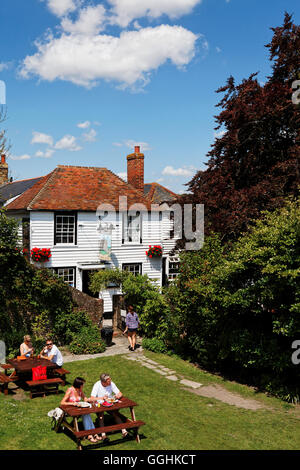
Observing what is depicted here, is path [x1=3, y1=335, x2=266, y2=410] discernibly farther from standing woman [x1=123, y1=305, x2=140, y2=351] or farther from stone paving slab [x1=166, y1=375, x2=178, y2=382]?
standing woman [x1=123, y1=305, x2=140, y2=351]

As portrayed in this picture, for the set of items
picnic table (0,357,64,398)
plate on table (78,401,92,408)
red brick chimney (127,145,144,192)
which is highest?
red brick chimney (127,145,144,192)

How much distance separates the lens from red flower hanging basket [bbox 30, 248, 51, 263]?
21.4 meters

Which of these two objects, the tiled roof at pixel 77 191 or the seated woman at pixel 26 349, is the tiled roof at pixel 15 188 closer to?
the tiled roof at pixel 77 191

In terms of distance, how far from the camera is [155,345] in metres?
16.7

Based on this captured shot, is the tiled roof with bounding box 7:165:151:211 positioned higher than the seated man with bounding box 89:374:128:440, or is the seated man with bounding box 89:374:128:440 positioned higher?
the tiled roof with bounding box 7:165:151:211

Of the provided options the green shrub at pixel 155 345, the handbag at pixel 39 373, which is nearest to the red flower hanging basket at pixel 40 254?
the green shrub at pixel 155 345

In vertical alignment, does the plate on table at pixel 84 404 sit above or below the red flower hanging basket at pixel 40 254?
below

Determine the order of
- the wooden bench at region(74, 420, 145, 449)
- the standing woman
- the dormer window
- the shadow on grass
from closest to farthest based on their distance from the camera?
the wooden bench at region(74, 420, 145, 449)
the shadow on grass
the standing woman
the dormer window

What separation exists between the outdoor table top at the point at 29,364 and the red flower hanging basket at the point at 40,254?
993cm

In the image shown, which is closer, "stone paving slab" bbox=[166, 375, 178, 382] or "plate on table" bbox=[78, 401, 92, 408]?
"plate on table" bbox=[78, 401, 92, 408]

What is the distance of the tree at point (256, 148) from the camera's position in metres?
16.9

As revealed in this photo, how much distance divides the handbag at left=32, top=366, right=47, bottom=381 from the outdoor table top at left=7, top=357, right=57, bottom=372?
159mm

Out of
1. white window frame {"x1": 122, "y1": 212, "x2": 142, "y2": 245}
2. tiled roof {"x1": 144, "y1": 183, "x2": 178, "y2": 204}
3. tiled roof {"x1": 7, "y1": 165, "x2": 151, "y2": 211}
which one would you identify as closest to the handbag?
A: tiled roof {"x1": 7, "y1": 165, "x2": 151, "y2": 211}
